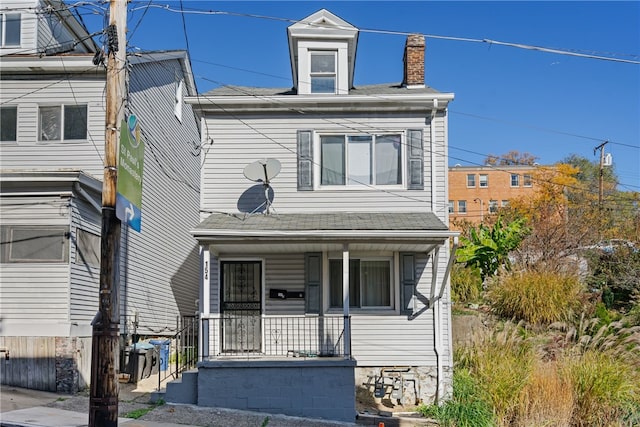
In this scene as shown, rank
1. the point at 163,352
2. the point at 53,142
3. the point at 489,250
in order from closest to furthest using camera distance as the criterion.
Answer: the point at 53,142, the point at 163,352, the point at 489,250

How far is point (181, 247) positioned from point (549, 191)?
29782 millimetres

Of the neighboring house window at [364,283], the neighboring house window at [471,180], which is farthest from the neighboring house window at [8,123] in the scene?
the neighboring house window at [471,180]

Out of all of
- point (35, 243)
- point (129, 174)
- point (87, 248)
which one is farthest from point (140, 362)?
point (129, 174)

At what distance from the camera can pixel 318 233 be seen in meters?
13.5

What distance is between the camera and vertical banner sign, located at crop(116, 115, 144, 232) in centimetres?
850

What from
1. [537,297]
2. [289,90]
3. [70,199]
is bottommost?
[537,297]

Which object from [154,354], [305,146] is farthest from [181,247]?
[305,146]

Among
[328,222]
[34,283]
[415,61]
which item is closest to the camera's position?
[34,283]

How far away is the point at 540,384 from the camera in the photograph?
41.2 feet

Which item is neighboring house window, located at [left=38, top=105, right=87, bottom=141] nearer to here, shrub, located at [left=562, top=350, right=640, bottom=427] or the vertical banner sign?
the vertical banner sign

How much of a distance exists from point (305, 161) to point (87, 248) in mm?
5050

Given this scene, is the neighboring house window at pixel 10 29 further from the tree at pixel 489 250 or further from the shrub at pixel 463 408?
the shrub at pixel 463 408

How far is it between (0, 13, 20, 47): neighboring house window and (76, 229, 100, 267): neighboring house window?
6704 millimetres

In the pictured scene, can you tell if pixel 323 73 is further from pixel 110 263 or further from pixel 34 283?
pixel 110 263
